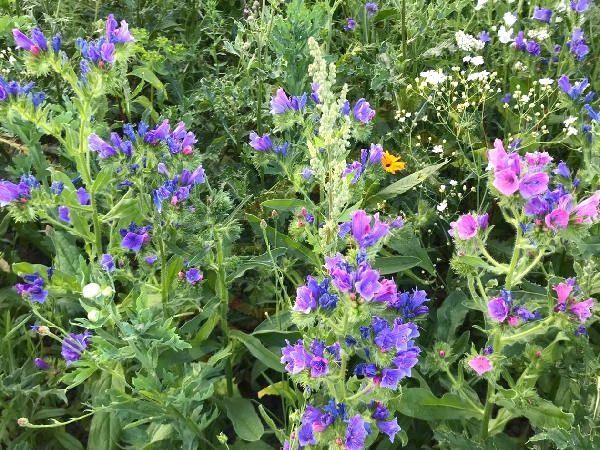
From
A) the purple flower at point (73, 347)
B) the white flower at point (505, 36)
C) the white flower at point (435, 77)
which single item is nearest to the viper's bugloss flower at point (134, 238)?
the purple flower at point (73, 347)

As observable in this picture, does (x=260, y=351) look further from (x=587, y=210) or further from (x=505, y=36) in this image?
(x=505, y=36)

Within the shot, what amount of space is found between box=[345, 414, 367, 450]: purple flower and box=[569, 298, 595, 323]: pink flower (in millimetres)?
565

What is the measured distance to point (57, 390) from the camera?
1974 mm

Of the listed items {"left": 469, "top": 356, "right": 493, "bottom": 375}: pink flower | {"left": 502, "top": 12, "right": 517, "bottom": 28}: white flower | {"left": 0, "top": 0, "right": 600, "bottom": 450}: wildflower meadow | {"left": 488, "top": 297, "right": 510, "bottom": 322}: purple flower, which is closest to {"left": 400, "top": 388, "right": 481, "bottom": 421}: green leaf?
{"left": 0, "top": 0, "right": 600, "bottom": 450}: wildflower meadow

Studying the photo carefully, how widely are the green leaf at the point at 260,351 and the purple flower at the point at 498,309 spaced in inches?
23.5

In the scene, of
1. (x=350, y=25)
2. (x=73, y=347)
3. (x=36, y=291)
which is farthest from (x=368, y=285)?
(x=350, y=25)

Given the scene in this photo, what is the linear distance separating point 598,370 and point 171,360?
1.11 metres

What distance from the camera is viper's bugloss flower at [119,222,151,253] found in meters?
1.87

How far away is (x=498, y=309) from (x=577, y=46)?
153cm

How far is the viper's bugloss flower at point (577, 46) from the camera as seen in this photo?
268 centimetres

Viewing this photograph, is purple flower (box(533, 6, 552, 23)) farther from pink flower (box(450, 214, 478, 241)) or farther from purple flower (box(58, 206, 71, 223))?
purple flower (box(58, 206, 71, 223))

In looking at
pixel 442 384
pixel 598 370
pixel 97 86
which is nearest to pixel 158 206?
pixel 97 86

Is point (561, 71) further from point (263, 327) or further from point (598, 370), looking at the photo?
point (263, 327)

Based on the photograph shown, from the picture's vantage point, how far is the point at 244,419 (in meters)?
1.94
